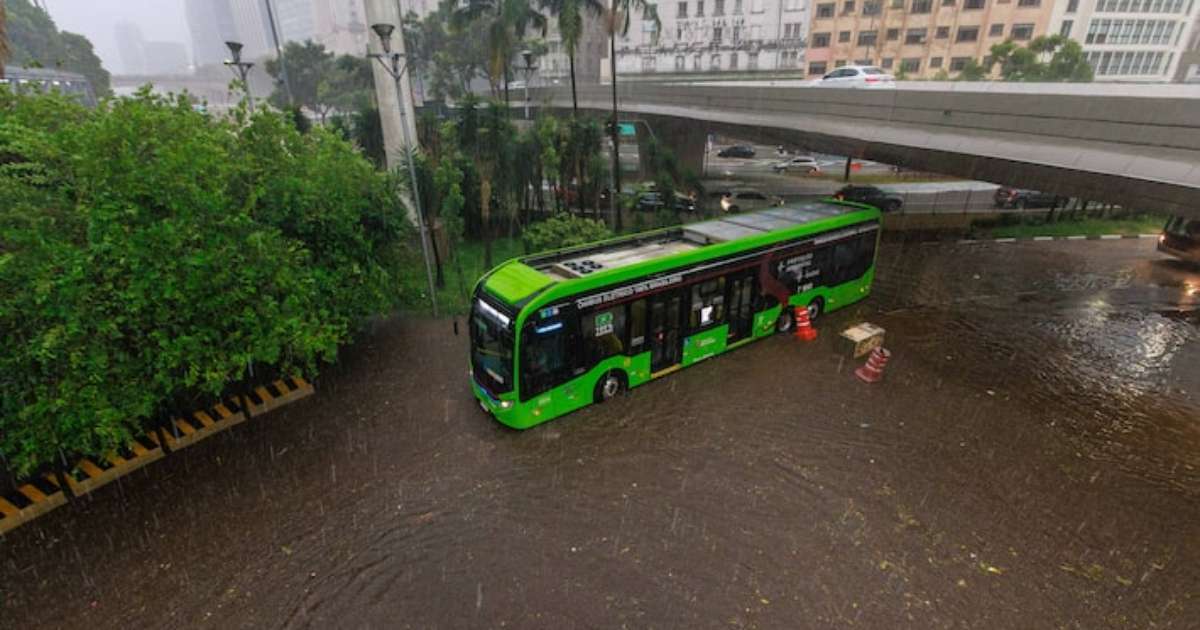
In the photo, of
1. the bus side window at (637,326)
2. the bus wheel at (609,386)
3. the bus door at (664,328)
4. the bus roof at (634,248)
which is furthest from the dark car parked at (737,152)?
the bus wheel at (609,386)

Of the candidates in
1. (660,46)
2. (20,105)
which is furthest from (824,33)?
(20,105)

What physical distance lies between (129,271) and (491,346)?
21.0 ft

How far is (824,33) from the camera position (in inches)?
2506

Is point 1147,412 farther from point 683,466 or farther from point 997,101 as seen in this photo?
point 683,466

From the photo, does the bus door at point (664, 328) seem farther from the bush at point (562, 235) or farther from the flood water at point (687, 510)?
the bush at point (562, 235)

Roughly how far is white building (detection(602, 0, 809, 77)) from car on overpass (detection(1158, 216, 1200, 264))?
50394 mm

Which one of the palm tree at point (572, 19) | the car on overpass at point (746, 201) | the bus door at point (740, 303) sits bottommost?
the car on overpass at point (746, 201)

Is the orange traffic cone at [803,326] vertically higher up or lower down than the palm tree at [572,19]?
lower down

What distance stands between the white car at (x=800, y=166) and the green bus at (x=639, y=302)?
34.4m

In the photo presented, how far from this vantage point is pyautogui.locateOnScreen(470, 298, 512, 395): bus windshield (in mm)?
11055

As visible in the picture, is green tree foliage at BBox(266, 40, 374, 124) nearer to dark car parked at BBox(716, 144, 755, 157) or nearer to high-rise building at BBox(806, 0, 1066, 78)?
dark car parked at BBox(716, 144, 755, 157)

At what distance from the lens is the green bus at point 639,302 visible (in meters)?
11.4

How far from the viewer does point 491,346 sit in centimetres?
1146

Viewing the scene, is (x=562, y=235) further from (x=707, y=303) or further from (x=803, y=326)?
(x=803, y=326)
